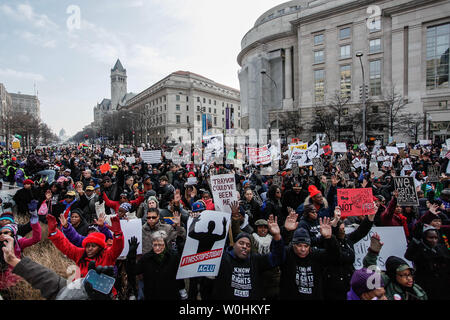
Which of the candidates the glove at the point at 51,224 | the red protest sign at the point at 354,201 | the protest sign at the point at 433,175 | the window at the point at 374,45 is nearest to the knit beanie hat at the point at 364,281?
the red protest sign at the point at 354,201

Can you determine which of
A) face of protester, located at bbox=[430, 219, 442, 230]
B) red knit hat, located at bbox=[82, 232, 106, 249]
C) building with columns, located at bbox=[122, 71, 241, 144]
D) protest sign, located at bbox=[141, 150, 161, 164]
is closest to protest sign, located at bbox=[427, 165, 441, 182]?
face of protester, located at bbox=[430, 219, 442, 230]

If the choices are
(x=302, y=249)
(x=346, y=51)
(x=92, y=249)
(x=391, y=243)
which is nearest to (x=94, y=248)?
(x=92, y=249)

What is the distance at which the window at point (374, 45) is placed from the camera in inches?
1432

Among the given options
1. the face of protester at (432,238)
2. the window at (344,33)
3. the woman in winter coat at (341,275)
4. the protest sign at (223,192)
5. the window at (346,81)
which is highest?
the window at (344,33)

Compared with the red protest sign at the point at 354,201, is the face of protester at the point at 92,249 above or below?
below

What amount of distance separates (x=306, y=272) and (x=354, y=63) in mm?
42836

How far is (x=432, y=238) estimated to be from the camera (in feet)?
10.2

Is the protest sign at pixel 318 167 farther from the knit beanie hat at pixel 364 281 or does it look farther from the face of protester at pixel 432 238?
the knit beanie hat at pixel 364 281

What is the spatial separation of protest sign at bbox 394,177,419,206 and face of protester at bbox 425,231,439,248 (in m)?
1.07

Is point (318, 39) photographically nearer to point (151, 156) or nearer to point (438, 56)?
point (438, 56)

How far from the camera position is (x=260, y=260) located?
2.88 m

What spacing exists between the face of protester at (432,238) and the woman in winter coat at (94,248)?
3874mm

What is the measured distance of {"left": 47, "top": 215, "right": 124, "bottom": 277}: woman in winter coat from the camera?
290 centimetres
